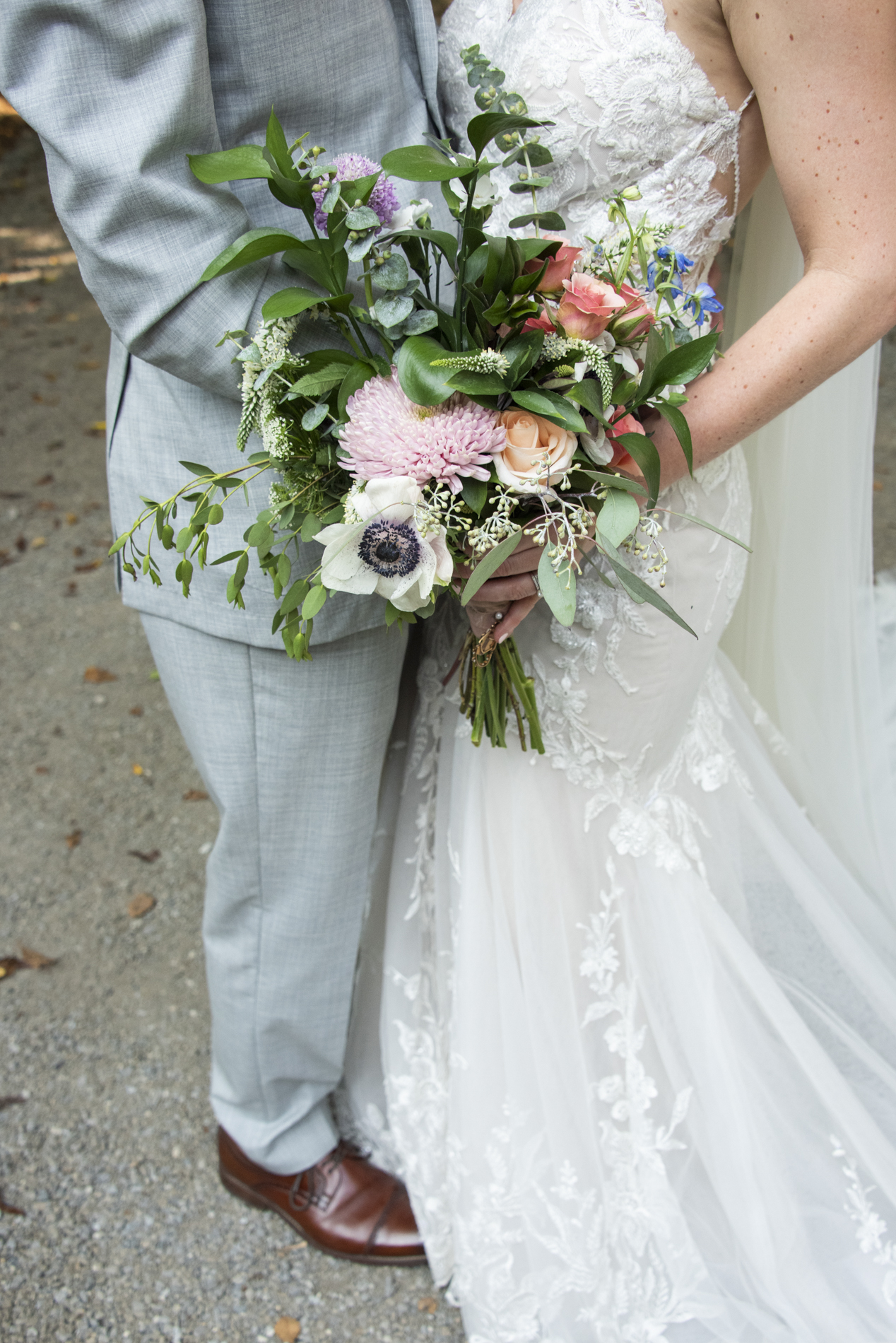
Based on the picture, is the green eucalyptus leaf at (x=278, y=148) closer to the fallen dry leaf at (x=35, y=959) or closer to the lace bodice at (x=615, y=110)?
the lace bodice at (x=615, y=110)

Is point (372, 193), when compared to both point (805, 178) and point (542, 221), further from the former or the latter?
point (805, 178)

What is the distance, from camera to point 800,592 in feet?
7.09

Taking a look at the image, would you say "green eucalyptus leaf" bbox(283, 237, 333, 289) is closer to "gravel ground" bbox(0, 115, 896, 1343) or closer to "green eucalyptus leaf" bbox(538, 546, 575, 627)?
"green eucalyptus leaf" bbox(538, 546, 575, 627)

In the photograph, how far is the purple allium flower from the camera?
1.16 m

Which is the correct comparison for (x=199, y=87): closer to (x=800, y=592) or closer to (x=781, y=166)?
(x=781, y=166)

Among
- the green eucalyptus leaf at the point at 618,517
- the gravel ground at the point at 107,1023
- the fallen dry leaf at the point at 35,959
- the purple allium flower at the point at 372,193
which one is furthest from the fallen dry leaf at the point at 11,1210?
the purple allium flower at the point at 372,193

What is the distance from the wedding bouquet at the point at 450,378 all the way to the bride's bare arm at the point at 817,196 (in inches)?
6.4

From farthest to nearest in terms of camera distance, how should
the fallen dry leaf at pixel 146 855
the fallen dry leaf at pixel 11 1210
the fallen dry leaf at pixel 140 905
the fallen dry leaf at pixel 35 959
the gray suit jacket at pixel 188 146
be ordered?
the fallen dry leaf at pixel 146 855
the fallen dry leaf at pixel 140 905
the fallen dry leaf at pixel 35 959
the fallen dry leaf at pixel 11 1210
the gray suit jacket at pixel 188 146

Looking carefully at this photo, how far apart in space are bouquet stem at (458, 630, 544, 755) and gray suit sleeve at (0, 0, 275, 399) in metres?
0.55

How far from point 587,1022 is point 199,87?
148cm

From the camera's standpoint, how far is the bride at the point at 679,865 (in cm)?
137

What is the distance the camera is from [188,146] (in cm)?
123

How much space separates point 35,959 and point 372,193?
2166 mm

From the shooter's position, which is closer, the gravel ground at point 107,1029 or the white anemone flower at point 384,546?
the white anemone flower at point 384,546
